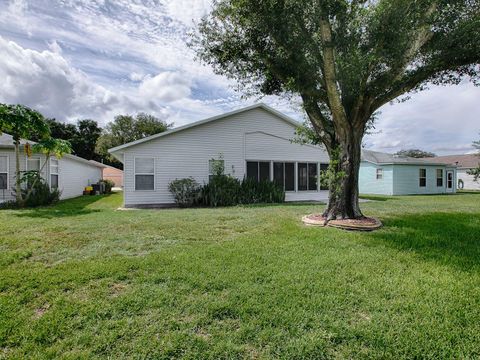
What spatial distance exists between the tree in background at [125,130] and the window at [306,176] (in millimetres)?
27881

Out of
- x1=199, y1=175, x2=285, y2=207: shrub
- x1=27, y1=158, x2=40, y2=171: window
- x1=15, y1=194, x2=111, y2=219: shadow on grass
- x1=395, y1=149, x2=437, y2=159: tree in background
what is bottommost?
x1=15, y1=194, x2=111, y2=219: shadow on grass

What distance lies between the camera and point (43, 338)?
8.29ft

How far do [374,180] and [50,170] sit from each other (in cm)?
2464

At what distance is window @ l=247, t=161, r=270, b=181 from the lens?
15130 mm

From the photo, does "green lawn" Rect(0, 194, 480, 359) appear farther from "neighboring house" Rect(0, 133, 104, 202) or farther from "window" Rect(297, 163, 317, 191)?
"window" Rect(297, 163, 317, 191)

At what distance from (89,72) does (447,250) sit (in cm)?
1396

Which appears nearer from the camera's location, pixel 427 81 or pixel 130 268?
pixel 130 268

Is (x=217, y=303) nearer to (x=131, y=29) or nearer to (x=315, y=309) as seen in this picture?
(x=315, y=309)

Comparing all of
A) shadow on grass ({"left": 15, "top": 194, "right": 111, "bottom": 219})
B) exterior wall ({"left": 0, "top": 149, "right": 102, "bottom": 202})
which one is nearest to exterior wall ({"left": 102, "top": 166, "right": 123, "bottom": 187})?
exterior wall ({"left": 0, "top": 149, "right": 102, "bottom": 202})

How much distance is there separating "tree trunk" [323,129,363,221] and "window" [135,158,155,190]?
8.70m

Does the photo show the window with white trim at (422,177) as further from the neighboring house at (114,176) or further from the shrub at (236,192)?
the neighboring house at (114,176)

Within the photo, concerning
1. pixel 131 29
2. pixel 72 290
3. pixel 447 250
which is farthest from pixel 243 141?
pixel 72 290

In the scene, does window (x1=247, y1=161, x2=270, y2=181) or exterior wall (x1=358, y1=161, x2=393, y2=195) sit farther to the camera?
exterior wall (x1=358, y1=161, x2=393, y2=195)

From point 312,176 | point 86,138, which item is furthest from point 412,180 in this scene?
point 86,138
